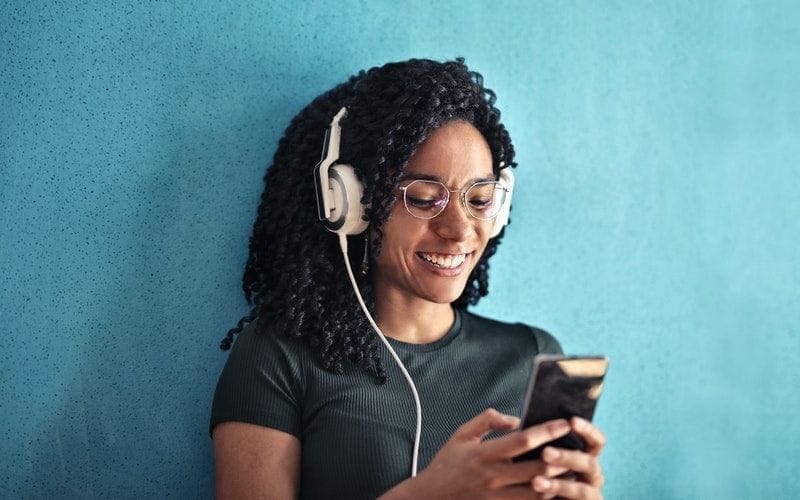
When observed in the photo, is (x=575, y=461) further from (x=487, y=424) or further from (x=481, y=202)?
(x=481, y=202)

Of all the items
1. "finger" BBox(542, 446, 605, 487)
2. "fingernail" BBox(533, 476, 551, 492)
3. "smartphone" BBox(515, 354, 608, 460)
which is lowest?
"fingernail" BBox(533, 476, 551, 492)

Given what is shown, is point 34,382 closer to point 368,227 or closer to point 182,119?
point 182,119

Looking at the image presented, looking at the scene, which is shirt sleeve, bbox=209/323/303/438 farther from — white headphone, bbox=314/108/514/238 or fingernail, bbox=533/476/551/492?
fingernail, bbox=533/476/551/492

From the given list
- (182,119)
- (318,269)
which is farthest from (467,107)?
(182,119)

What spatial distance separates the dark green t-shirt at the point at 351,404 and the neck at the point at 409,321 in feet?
0.09

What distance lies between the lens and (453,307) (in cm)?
157

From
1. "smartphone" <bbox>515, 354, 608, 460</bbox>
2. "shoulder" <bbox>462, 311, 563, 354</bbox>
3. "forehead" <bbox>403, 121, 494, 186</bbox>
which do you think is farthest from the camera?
"shoulder" <bbox>462, 311, 563, 354</bbox>

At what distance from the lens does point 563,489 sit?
1.00 m

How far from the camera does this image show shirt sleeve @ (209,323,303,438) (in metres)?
1.24

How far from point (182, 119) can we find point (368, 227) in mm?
376

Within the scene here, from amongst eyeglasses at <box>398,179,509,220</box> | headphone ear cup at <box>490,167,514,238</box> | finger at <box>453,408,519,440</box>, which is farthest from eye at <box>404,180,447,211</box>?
finger at <box>453,408,519,440</box>

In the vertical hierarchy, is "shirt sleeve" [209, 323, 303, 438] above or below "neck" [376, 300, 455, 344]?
below

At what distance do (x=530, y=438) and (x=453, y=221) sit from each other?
47cm

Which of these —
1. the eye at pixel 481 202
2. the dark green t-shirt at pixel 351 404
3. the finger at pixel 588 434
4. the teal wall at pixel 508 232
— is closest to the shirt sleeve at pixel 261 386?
the dark green t-shirt at pixel 351 404
